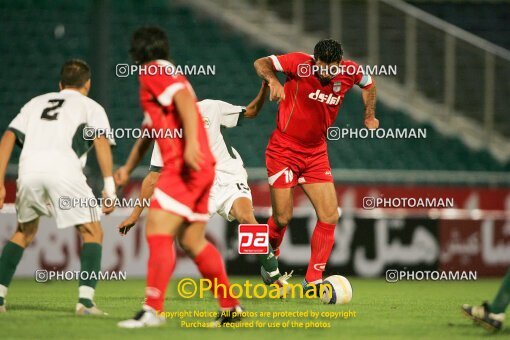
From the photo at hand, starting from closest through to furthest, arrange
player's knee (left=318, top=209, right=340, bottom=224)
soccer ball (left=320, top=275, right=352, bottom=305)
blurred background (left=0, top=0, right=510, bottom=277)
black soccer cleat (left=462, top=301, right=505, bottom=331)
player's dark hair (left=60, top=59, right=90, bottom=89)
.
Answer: black soccer cleat (left=462, top=301, right=505, bottom=331)
player's dark hair (left=60, top=59, right=90, bottom=89)
soccer ball (left=320, top=275, right=352, bottom=305)
player's knee (left=318, top=209, right=340, bottom=224)
blurred background (left=0, top=0, right=510, bottom=277)

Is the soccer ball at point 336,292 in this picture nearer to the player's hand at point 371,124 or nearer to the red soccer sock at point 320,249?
the red soccer sock at point 320,249

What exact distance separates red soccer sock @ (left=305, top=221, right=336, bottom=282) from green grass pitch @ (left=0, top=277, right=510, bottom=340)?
265 mm

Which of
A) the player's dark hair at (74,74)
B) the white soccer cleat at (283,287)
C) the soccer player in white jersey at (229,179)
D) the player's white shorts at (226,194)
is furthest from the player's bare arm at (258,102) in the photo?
the player's dark hair at (74,74)

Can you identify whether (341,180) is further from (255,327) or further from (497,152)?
(255,327)

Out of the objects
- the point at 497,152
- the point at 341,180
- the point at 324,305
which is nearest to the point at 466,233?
the point at 341,180

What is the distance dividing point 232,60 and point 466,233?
4.85 meters

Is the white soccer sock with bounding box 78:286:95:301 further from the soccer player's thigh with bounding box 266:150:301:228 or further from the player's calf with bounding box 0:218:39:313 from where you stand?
the soccer player's thigh with bounding box 266:150:301:228

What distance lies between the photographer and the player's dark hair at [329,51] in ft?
26.4

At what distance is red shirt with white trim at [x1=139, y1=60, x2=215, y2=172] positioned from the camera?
5.74m

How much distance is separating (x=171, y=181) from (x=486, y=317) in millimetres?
2041

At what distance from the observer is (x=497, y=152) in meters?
15.5

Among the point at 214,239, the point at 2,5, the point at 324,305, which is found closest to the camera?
the point at 324,305

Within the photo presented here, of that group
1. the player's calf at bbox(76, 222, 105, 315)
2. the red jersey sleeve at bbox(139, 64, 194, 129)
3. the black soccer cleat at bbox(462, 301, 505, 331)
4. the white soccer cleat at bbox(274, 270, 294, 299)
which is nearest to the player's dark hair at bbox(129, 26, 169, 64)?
the red jersey sleeve at bbox(139, 64, 194, 129)

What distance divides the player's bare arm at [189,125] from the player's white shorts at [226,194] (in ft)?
11.7
